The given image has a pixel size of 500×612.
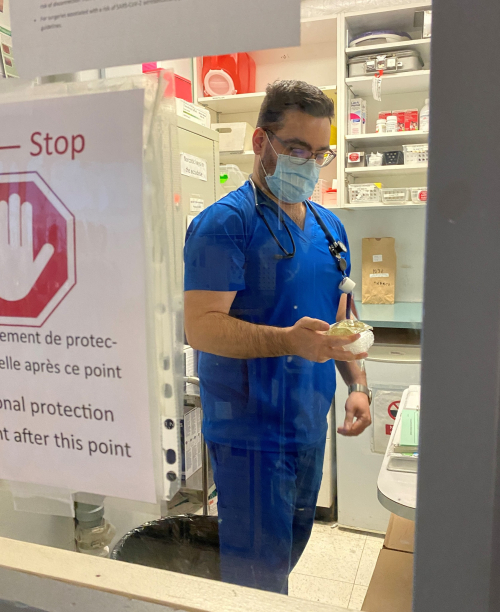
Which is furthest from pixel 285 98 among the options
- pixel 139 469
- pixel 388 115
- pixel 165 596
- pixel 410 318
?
pixel 165 596

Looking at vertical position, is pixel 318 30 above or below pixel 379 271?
above

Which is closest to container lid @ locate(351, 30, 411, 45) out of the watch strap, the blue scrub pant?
the watch strap

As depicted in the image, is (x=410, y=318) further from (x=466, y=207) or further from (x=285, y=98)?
(x=285, y=98)

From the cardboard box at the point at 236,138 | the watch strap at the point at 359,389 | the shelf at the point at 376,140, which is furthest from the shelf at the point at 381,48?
the watch strap at the point at 359,389

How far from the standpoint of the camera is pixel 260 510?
68 cm

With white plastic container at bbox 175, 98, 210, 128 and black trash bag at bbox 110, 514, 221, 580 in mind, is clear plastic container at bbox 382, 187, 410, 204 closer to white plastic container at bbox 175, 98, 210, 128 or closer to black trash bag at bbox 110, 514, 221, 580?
white plastic container at bbox 175, 98, 210, 128

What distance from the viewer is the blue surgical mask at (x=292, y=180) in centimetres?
60

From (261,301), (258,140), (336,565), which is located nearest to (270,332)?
(261,301)

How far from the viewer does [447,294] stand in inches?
13.7

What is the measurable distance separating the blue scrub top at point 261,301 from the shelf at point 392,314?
0.19 ft

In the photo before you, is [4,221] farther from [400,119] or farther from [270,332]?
[400,119]

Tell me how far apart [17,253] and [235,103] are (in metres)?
0.35

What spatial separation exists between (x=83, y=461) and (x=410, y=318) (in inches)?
14.4

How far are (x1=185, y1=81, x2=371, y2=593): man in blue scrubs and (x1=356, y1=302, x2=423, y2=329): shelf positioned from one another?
5cm
